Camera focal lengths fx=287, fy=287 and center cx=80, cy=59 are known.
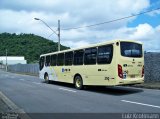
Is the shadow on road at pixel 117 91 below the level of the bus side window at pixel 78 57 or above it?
below

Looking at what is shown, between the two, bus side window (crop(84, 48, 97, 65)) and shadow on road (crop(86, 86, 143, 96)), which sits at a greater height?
bus side window (crop(84, 48, 97, 65))

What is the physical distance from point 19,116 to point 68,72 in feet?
37.8

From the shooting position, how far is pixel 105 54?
1600cm

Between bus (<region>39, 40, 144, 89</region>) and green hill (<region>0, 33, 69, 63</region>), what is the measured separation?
238 ft

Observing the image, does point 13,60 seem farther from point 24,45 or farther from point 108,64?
point 108,64

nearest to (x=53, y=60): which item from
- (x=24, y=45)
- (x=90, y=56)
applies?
(x=90, y=56)

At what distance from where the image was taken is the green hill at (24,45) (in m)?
102

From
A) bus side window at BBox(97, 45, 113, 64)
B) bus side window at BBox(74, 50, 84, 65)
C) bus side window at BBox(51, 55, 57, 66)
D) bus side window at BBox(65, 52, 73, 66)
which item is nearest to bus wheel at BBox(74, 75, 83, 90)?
bus side window at BBox(74, 50, 84, 65)

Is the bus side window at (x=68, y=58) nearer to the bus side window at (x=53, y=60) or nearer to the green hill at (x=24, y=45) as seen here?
the bus side window at (x=53, y=60)

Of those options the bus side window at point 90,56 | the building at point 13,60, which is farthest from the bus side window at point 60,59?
the building at point 13,60

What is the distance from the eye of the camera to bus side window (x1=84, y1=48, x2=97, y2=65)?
17094 mm

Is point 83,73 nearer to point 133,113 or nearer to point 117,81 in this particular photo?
point 117,81

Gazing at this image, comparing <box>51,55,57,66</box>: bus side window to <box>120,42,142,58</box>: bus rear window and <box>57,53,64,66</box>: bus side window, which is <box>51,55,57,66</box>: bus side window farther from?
<box>120,42,142,58</box>: bus rear window

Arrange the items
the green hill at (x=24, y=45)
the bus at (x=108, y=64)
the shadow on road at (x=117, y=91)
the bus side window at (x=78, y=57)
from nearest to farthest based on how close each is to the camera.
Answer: the bus at (x=108, y=64) < the shadow on road at (x=117, y=91) < the bus side window at (x=78, y=57) < the green hill at (x=24, y=45)
